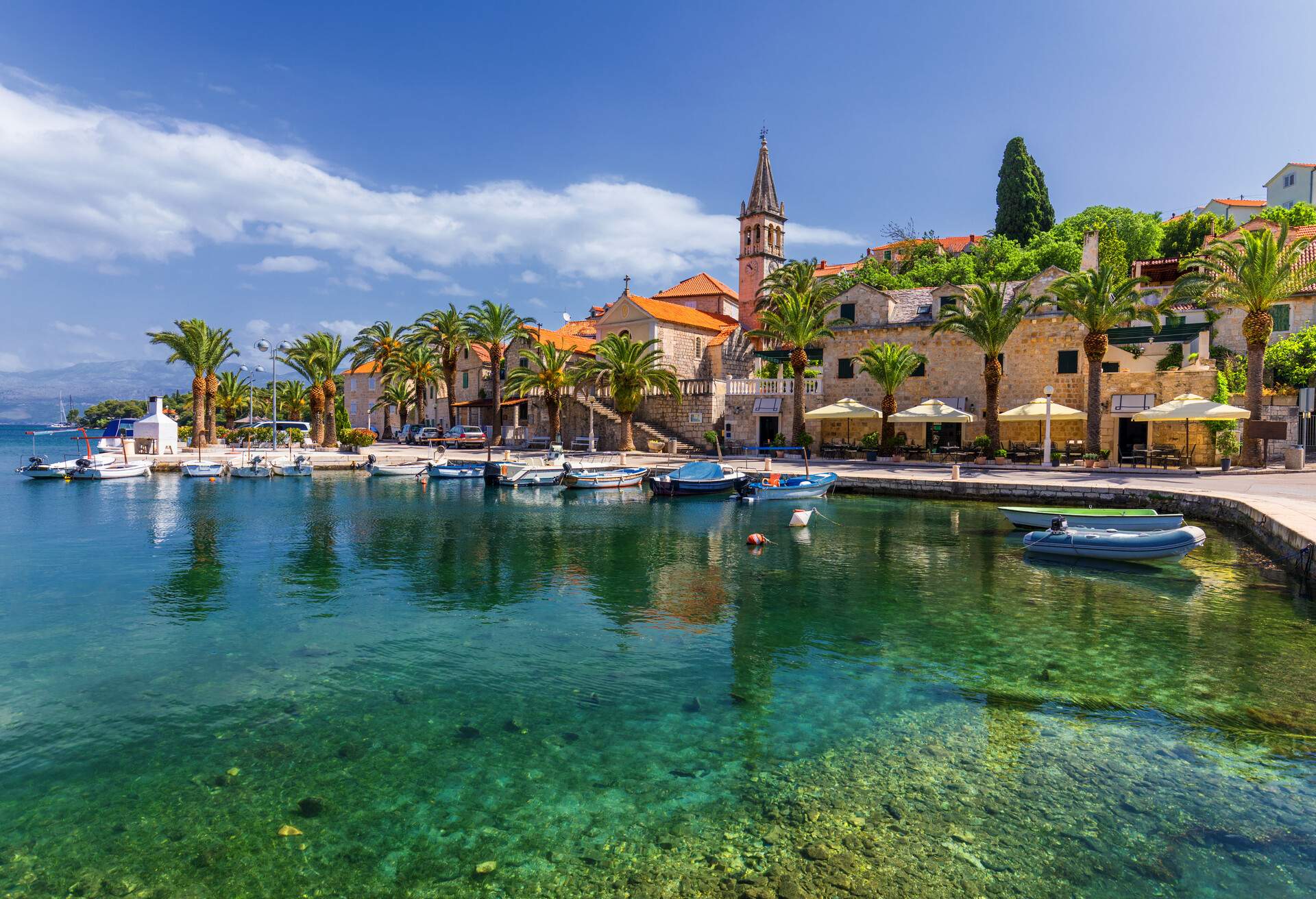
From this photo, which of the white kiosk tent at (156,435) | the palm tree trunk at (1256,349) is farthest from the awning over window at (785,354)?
the white kiosk tent at (156,435)

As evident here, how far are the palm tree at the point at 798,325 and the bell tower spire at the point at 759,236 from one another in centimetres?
→ 1986

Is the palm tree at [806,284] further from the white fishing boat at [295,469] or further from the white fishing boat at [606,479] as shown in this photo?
the white fishing boat at [295,469]

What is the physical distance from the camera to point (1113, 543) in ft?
55.0

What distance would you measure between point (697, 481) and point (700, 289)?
1309 inches

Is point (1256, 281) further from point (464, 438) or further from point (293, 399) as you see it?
point (293, 399)

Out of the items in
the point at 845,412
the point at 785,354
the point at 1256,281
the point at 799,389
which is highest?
the point at 1256,281

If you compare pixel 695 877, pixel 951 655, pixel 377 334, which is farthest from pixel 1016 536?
pixel 377 334

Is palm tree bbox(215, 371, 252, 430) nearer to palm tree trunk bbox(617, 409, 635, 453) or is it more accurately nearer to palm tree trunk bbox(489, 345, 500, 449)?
palm tree trunk bbox(489, 345, 500, 449)

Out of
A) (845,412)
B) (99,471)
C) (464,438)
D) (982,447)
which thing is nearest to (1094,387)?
(982,447)

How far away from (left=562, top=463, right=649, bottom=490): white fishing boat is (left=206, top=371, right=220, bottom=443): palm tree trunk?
112ft

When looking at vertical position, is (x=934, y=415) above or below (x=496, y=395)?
below

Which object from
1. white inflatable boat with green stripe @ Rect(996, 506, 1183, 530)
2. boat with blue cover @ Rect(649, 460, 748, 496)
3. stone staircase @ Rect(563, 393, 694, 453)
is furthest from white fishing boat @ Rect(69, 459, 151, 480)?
white inflatable boat with green stripe @ Rect(996, 506, 1183, 530)

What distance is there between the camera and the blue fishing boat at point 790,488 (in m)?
28.2

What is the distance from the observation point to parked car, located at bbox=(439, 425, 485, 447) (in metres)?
53.7
